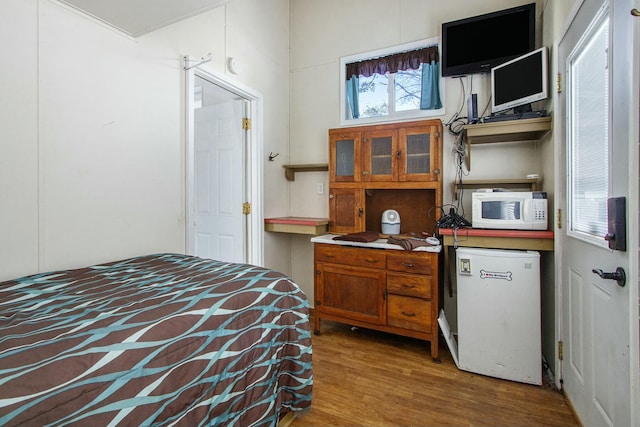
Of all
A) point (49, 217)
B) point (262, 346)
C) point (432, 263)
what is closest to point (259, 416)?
point (262, 346)

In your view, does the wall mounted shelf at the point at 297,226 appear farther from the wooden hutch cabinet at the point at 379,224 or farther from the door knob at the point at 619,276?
the door knob at the point at 619,276

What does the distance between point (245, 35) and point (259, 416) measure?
10.2 ft

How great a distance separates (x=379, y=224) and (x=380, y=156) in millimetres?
730

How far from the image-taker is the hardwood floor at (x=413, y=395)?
1.73 m

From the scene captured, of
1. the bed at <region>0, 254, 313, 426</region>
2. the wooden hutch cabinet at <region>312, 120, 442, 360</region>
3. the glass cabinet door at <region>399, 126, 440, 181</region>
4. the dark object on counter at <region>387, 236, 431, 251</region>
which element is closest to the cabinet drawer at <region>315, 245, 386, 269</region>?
the wooden hutch cabinet at <region>312, 120, 442, 360</region>

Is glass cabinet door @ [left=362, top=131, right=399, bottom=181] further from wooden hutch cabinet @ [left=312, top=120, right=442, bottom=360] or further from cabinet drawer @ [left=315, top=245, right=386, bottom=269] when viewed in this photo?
cabinet drawer @ [left=315, top=245, right=386, bottom=269]

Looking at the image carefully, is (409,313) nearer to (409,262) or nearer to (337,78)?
(409,262)

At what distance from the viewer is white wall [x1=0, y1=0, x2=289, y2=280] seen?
1.44 meters

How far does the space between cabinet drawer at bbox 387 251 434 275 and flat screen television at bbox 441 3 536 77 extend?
1720 mm

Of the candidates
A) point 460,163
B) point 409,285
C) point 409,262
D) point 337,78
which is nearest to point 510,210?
point 460,163

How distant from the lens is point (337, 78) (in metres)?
3.37

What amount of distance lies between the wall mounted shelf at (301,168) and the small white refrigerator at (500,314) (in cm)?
169

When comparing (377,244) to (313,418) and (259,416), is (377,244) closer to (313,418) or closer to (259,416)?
(313,418)

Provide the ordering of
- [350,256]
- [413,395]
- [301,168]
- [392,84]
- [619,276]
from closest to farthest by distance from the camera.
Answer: [619,276], [413,395], [350,256], [392,84], [301,168]
